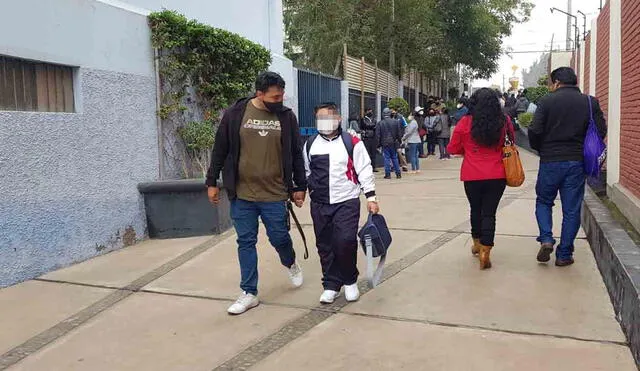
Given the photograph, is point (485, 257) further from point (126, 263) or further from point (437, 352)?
point (126, 263)

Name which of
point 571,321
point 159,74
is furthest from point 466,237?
point 159,74

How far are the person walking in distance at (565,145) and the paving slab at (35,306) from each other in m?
3.66

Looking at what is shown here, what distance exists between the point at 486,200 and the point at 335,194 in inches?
59.7

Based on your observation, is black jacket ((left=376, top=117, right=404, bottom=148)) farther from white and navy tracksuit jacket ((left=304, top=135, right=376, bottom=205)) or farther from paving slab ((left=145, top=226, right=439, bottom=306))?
white and navy tracksuit jacket ((left=304, top=135, right=376, bottom=205))

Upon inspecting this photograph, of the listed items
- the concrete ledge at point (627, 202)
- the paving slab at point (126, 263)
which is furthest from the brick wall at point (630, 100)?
the paving slab at point (126, 263)

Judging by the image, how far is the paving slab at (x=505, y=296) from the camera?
156 inches

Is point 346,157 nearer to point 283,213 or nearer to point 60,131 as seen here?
point 283,213

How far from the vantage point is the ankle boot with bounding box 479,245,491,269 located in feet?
16.9

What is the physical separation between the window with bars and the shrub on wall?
1394 mm

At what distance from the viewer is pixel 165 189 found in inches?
263

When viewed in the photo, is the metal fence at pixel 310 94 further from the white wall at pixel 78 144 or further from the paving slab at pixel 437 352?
the paving slab at pixel 437 352

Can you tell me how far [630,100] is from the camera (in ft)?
20.5

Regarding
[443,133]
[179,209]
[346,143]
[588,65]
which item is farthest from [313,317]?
[443,133]

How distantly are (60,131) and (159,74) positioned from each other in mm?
1769
